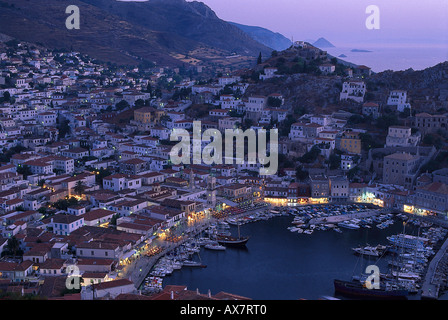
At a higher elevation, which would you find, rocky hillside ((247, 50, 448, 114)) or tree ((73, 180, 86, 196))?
rocky hillside ((247, 50, 448, 114))

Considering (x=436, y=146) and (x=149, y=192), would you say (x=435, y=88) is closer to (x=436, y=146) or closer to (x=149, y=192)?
(x=436, y=146)

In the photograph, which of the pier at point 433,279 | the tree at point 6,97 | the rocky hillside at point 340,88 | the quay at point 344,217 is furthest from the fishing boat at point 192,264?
the tree at point 6,97

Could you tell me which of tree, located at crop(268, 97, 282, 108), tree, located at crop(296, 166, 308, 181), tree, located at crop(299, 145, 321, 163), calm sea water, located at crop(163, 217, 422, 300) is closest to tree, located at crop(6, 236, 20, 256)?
calm sea water, located at crop(163, 217, 422, 300)

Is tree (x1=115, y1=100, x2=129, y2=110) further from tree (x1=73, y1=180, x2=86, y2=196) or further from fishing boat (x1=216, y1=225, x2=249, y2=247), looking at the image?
fishing boat (x1=216, y1=225, x2=249, y2=247)

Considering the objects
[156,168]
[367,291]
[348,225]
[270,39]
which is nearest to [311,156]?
[348,225]

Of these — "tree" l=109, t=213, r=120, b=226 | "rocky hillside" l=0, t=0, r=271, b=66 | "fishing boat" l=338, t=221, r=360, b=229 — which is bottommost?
"fishing boat" l=338, t=221, r=360, b=229

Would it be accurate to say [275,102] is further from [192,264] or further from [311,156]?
[192,264]
